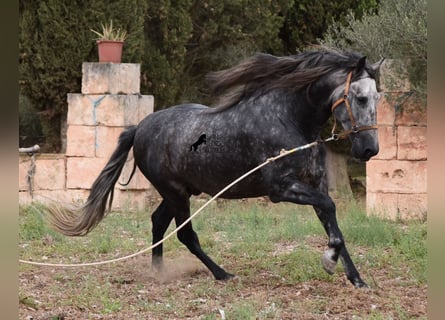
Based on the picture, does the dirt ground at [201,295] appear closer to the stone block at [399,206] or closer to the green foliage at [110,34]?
the stone block at [399,206]

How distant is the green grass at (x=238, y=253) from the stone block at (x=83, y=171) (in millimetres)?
909

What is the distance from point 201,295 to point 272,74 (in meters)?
1.84

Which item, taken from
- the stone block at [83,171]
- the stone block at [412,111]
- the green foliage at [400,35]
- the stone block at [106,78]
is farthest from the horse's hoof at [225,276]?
the stone block at [106,78]

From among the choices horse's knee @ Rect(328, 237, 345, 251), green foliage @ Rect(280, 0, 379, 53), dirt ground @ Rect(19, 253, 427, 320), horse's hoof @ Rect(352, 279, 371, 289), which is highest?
green foliage @ Rect(280, 0, 379, 53)

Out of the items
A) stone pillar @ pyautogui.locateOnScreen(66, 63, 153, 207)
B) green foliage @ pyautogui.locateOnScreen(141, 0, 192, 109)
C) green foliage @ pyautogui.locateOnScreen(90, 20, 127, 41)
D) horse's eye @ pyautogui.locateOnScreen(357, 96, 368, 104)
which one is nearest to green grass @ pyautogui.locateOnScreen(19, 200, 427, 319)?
stone pillar @ pyautogui.locateOnScreen(66, 63, 153, 207)

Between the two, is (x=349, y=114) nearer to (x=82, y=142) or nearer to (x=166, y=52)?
(x=82, y=142)

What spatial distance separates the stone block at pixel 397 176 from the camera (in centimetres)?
942

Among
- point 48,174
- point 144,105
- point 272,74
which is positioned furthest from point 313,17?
point 272,74

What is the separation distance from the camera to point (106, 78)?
1059 centimetres

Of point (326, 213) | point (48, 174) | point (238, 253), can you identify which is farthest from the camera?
point (48, 174)

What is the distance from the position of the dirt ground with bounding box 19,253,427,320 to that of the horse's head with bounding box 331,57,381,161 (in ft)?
3.49

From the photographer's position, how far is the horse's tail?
6.31 meters

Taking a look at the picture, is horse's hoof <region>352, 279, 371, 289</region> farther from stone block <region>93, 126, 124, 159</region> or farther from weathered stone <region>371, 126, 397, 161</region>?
stone block <region>93, 126, 124, 159</region>

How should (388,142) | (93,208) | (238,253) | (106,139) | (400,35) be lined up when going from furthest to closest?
1. (106,139)
2. (400,35)
3. (388,142)
4. (238,253)
5. (93,208)
